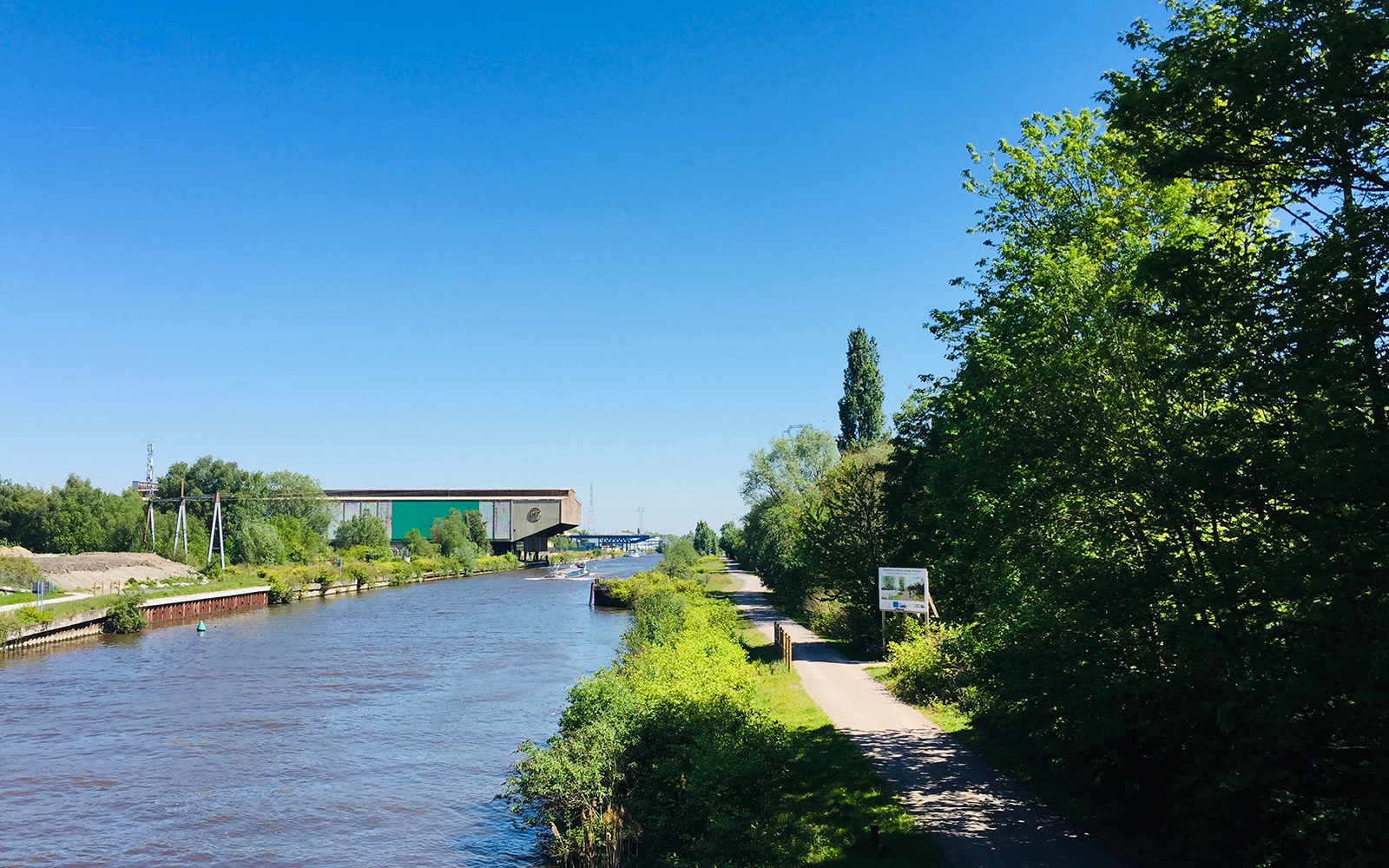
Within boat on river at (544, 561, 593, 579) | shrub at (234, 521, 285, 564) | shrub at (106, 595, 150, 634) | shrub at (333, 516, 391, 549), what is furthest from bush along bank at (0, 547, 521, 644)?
boat on river at (544, 561, 593, 579)

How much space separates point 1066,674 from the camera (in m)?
13.4

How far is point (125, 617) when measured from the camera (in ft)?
171

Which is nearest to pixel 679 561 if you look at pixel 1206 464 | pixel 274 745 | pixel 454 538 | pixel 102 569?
pixel 102 569

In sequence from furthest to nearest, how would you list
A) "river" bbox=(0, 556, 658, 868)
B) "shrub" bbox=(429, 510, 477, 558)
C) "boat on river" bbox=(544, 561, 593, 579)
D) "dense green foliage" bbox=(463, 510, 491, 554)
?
"dense green foliage" bbox=(463, 510, 491, 554), "shrub" bbox=(429, 510, 477, 558), "boat on river" bbox=(544, 561, 593, 579), "river" bbox=(0, 556, 658, 868)

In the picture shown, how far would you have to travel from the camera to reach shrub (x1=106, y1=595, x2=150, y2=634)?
51.6m

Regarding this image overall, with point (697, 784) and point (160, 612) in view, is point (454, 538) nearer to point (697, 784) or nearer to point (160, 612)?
point (160, 612)

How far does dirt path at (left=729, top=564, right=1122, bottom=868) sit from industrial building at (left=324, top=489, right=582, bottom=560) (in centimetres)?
12534

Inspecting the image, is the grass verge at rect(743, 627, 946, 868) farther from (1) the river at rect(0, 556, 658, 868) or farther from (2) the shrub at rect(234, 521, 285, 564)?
(2) the shrub at rect(234, 521, 285, 564)

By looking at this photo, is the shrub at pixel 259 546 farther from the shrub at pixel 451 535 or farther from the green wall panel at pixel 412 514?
the green wall panel at pixel 412 514

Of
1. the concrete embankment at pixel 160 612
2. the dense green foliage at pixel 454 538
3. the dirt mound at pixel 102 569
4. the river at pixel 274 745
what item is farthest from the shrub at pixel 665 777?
the dense green foliage at pixel 454 538

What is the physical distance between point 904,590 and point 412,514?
12723cm

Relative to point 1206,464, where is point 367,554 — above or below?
below

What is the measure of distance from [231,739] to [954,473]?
71.9 feet

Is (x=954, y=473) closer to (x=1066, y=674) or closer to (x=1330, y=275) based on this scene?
(x=1066, y=674)
